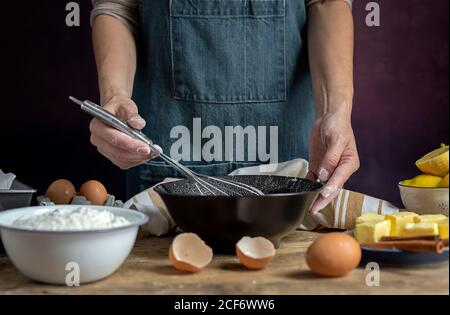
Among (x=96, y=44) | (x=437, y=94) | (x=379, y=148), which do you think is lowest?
(x=379, y=148)

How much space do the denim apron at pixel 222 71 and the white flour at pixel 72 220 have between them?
0.67 metres

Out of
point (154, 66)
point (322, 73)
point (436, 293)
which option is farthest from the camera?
point (154, 66)

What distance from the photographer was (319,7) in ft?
5.48

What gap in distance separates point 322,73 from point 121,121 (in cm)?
55

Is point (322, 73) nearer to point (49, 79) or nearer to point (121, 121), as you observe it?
point (121, 121)

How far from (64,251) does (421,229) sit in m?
0.51

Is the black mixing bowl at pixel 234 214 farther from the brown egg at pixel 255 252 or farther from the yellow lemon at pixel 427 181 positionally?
the yellow lemon at pixel 427 181

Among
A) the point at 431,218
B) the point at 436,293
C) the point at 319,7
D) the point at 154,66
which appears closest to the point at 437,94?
the point at 319,7

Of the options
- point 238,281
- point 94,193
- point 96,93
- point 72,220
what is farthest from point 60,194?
point 96,93

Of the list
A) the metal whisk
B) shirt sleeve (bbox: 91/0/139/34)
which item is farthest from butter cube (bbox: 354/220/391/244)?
shirt sleeve (bbox: 91/0/139/34)

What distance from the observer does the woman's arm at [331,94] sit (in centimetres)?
133

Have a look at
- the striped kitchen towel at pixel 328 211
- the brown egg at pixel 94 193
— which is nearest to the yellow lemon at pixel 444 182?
the striped kitchen towel at pixel 328 211

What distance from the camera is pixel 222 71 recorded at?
5.47 feet

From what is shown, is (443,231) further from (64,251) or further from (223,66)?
(223,66)
